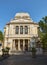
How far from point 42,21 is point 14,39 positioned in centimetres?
2164

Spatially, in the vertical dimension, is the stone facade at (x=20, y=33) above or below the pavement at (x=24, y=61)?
above

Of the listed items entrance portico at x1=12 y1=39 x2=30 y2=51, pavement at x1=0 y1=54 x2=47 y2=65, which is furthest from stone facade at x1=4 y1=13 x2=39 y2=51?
pavement at x1=0 y1=54 x2=47 y2=65

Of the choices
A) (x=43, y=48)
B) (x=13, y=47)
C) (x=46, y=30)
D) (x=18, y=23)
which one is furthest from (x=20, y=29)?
(x=46, y=30)

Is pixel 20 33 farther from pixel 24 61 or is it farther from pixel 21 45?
pixel 24 61

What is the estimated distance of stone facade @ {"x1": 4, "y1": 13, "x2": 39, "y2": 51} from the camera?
59.5 meters

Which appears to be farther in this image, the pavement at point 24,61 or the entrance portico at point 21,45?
the entrance portico at point 21,45

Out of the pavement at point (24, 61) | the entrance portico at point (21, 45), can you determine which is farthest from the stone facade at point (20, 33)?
the pavement at point (24, 61)

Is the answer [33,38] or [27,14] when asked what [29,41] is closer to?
[33,38]

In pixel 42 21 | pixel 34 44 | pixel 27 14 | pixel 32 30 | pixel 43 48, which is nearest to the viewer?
pixel 42 21

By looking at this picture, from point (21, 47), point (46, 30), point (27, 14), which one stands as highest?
point (27, 14)

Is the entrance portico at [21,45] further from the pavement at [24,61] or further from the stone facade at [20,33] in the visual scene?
the pavement at [24,61]

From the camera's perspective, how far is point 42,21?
3991 centimetres

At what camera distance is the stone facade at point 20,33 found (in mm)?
59500

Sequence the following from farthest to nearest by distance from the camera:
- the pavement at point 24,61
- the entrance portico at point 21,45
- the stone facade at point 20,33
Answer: the stone facade at point 20,33 < the entrance portico at point 21,45 < the pavement at point 24,61
